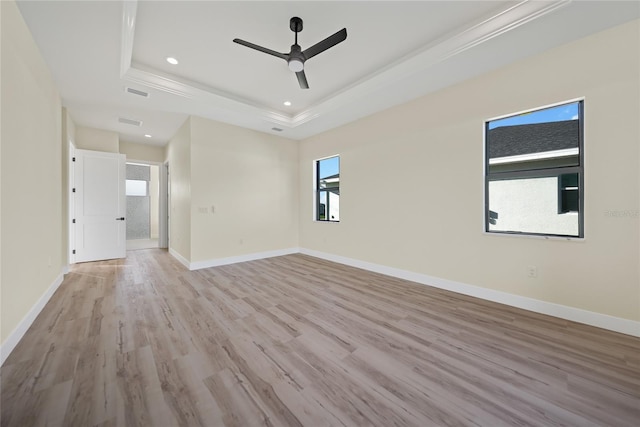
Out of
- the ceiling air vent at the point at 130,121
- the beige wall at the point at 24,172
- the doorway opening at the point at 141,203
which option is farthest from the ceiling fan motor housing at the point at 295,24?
the doorway opening at the point at 141,203

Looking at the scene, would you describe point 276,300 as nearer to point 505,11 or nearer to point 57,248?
point 57,248

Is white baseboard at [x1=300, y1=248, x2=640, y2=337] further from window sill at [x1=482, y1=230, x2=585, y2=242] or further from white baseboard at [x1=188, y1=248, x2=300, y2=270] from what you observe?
white baseboard at [x1=188, y1=248, x2=300, y2=270]

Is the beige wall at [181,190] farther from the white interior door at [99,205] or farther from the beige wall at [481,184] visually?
the beige wall at [481,184]

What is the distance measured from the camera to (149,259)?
5.31m

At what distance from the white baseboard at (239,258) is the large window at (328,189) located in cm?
113

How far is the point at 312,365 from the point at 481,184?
2.91 metres

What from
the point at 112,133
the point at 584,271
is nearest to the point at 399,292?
the point at 584,271

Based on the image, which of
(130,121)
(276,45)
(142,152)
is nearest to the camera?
(276,45)

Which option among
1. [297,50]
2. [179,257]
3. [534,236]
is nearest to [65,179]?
[179,257]

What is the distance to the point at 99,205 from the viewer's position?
5.00 meters

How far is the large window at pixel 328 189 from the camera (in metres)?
5.29

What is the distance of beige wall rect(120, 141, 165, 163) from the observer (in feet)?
19.8

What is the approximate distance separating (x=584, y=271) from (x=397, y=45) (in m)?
3.16

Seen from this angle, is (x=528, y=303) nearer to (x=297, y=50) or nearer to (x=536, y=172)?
(x=536, y=172)
